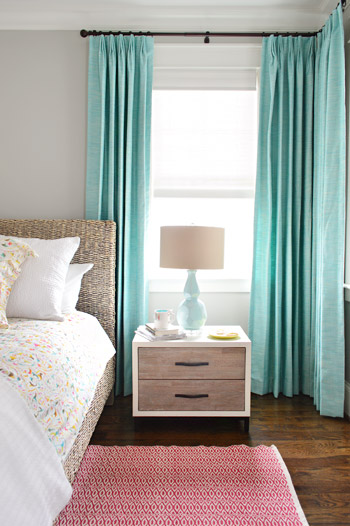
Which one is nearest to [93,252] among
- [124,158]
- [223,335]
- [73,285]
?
[73,285]

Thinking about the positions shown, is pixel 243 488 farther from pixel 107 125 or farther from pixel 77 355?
pixel 107 125

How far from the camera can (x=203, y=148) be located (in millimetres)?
2840

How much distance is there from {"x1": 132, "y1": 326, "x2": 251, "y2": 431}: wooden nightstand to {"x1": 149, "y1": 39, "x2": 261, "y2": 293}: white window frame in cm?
70

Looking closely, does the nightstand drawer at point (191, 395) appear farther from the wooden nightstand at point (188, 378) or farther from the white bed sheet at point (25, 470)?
the white bed sheet at point (25, 470)

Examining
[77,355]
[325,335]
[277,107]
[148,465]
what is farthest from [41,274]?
[277,107]

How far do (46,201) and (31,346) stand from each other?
1.50 m

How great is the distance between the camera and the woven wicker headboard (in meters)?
2.54

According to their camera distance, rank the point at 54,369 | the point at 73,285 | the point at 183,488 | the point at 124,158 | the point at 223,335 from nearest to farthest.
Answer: the point at 54,369, the point at 183,488, the point at 223,335, the point at 73,285, the point at 124,158

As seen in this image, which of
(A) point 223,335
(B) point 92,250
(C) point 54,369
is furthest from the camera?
(B) point 92,250

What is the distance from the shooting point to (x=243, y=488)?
5.43ft

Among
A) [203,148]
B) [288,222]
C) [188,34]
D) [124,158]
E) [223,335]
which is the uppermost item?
[188,34]

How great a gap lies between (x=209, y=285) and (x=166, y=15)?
1.89 m

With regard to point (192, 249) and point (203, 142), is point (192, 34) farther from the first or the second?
point (192, 249)

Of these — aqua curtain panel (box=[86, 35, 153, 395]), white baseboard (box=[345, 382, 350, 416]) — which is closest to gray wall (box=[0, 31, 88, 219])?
aqua curtain panel (box=[86, 35, 153, 395])
